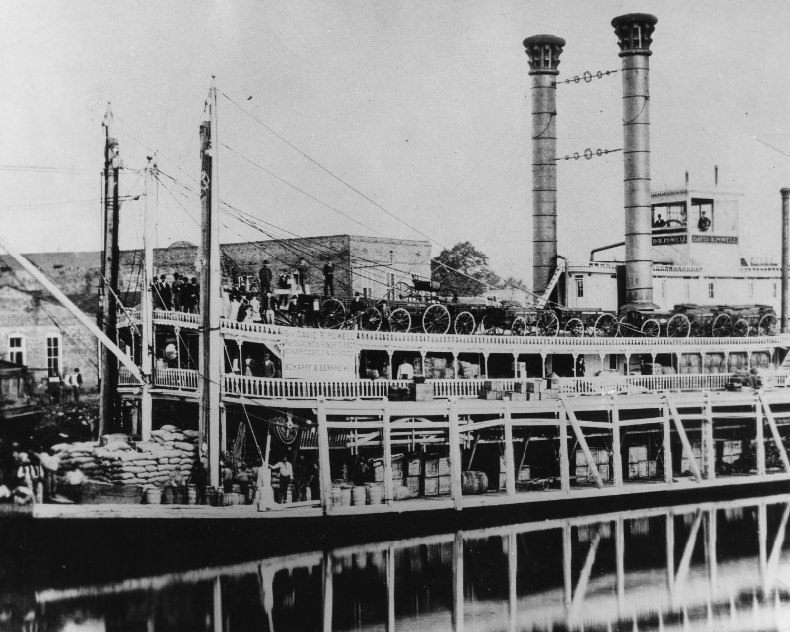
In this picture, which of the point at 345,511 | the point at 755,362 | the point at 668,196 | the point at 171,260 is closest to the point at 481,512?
the point at 345,511

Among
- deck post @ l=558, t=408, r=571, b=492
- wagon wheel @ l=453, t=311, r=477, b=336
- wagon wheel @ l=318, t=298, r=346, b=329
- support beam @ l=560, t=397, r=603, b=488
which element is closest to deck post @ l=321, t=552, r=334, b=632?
wagon wheel @ l=318, t=298, r=346, b=329

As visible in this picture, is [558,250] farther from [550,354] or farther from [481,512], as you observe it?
[481,512]

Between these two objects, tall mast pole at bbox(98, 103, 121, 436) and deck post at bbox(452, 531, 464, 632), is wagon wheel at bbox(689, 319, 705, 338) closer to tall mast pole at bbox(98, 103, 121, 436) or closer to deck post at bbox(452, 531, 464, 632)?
deck post at bbox(452, 531, 464, 632)

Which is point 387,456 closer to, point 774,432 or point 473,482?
point 473,482

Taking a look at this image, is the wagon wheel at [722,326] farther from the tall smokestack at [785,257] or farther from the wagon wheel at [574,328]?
the wagon wheel at [574,328]

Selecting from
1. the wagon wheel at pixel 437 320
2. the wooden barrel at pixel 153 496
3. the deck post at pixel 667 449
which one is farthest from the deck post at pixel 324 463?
the deck post at pixel 667 449

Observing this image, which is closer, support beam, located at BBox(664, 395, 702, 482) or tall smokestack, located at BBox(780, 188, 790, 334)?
support beam, located at BBox(664, 395, 702, 482)

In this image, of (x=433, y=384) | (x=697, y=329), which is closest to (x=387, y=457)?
(x=433, y=384)
